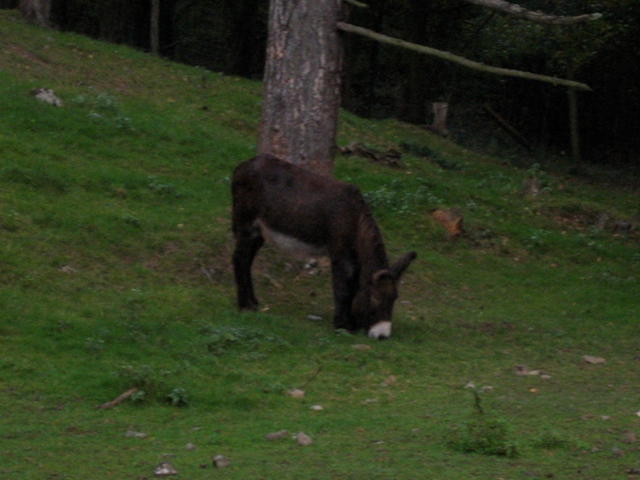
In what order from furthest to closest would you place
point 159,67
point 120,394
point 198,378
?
point 159,67
point 198,378
point 120,394

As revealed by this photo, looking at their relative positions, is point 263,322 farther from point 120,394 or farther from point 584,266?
point 584,266

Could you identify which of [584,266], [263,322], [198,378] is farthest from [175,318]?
[584,266]

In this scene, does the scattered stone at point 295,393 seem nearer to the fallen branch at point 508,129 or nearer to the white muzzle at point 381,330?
the white muzzle at point 381,330

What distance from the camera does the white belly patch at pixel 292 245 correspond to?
31.9 feet

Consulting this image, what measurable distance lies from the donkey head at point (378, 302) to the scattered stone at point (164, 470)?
4.35 m

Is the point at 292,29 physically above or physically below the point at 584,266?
above

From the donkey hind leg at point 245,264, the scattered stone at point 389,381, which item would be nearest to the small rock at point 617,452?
the scattered stone at point 389,381

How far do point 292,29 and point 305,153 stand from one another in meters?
1.57

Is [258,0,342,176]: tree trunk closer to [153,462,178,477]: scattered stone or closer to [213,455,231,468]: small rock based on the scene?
[213,455,231,468]: small rock

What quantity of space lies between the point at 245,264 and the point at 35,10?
1341 cm

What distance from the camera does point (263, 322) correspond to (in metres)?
9.17

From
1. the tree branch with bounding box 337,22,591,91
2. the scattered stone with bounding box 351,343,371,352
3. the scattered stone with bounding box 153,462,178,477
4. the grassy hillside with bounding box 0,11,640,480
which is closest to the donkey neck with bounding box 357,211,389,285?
the grassy hillside with bounding box 0,11,640,480

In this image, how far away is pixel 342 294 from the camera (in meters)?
9.55

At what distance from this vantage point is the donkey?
948 cm
